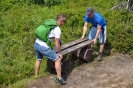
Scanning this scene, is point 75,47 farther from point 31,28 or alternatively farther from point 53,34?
point 31,28

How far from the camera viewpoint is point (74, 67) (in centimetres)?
821

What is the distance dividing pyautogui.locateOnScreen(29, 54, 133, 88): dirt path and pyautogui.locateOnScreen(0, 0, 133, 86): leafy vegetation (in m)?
0.56

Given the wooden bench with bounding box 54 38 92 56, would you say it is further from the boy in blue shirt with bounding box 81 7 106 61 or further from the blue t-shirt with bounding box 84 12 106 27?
the blue t-shirt with bounding box 84 12 106 27

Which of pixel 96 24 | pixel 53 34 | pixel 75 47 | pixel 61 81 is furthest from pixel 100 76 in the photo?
pixel 53 34

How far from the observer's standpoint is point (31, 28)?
10.5 metres

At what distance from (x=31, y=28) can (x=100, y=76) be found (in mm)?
3771

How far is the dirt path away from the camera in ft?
23.9

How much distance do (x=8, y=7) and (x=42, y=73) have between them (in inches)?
238

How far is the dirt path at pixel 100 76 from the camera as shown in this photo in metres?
7.30

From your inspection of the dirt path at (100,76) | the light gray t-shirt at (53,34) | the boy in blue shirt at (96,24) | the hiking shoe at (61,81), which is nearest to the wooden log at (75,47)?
the boy in blue shirt at (96,24)

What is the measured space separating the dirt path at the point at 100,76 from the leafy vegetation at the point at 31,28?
564mm

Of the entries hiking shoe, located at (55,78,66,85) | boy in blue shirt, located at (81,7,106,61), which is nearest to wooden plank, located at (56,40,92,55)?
boy in blue shirt, located at (81,7,106,61)

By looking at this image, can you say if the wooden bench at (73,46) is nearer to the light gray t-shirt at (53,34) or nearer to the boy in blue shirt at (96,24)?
the boy in blue shirt at (96,24)

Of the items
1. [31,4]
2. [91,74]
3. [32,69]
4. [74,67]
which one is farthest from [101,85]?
[31,4]
